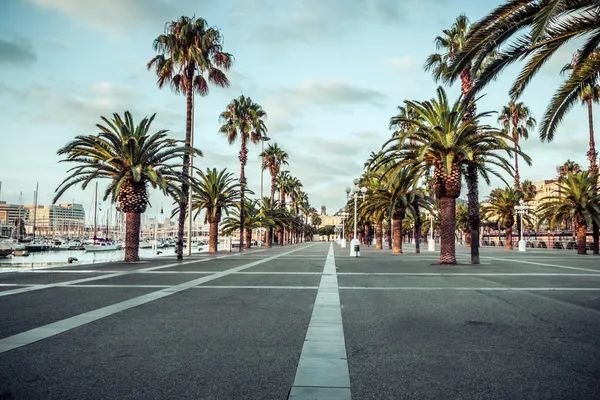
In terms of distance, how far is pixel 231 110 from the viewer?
41250 mm

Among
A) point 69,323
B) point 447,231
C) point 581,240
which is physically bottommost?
point 69,323

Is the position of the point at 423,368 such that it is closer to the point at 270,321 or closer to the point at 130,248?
the point at 270,321

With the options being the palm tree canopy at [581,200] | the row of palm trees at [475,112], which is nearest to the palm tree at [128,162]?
the row of palm trees at [475,112]

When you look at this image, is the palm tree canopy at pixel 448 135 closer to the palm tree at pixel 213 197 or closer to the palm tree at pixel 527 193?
the palm tree at pixel 213 197

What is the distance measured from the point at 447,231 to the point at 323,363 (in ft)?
60.5

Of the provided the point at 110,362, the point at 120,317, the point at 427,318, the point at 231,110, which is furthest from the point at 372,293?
the point at 231,110

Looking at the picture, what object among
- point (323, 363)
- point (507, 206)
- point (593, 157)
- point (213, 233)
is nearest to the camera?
point (323, 363)

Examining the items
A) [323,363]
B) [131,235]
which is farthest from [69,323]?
[131,235]

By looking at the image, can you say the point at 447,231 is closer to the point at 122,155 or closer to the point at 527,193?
the point at 122,155

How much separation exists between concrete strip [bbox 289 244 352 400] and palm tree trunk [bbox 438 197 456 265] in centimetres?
1521

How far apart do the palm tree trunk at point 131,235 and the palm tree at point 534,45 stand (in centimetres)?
1753

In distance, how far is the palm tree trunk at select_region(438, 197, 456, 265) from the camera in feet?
70.6

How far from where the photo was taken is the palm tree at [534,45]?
969cm

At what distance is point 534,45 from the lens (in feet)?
33.1
